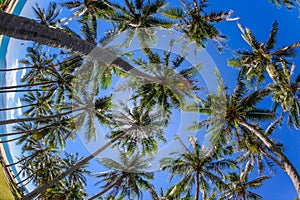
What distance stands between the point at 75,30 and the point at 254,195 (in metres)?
15.7

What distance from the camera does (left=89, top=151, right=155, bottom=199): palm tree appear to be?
17.1m

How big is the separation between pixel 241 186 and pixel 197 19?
11434 millimetres

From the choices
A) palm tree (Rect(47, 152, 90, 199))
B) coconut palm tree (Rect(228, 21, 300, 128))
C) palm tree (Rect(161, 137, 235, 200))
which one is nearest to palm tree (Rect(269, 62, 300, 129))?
coconut palm tree (Rect(228, 21, 300, 128))

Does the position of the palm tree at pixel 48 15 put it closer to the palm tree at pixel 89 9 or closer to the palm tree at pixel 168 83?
the palm tree at pixel 89 9

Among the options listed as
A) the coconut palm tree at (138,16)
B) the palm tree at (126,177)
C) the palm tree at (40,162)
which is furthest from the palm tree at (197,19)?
the palm tree at (40,162)

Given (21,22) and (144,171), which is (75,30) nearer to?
(144,171)

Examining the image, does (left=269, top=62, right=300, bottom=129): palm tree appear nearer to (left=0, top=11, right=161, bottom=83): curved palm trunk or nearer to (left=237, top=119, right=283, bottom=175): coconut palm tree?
(left=237, top=119, right=283, bottom=175): coconut palm tree

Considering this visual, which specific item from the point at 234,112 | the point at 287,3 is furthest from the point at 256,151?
the point at 287,3

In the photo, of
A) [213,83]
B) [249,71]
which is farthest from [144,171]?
[249,71]

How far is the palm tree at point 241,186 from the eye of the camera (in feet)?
64.5

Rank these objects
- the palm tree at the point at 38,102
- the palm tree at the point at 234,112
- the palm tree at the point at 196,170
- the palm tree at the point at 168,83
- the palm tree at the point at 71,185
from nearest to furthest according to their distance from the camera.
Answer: the palm tree at the point at 168,83, the palm tree at the point at 234,112, the palm tree at the point at 196,170, the palm tree at the point at 71,185, the palm tree at the point at 38,102

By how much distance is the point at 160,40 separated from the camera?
48.1 ft

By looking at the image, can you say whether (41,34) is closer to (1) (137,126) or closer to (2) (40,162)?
(1) (137,126)

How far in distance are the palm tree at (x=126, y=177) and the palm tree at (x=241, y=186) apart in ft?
16.9
